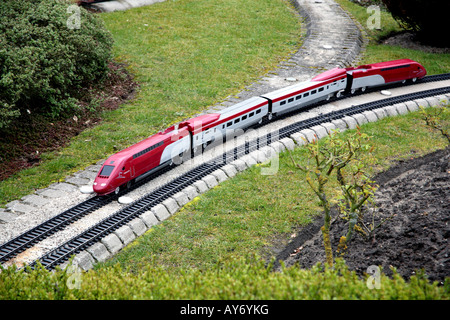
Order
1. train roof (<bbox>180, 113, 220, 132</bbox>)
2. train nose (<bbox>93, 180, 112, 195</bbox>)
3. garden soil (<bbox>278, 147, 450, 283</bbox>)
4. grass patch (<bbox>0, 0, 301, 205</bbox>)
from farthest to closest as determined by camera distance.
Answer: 1. grass patch (<bbox>0, 0, 301, 205</bbox>)
2. train roof (<bbox>180, 113, 220, 132</bbox>)
3. train nose (<bbox>93, 180, 112, 195</bbox>)
4. garden soil (<bbox>278, 147, 450, 283</bbox>)

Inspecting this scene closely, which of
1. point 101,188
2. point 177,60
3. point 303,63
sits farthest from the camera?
point 177,60

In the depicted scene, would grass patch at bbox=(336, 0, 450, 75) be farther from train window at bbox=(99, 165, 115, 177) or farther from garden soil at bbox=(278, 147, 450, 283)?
train window at bbox=(99, 165, 115, 177)

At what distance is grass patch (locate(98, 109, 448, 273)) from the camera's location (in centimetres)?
1423

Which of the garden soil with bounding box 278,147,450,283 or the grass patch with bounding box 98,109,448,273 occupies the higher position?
the garden soil with bounding box 278,147,450,283

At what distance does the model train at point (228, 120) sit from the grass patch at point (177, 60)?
300cm

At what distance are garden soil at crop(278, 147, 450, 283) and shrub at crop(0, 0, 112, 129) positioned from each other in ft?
43.3

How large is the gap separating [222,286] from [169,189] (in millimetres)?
8580

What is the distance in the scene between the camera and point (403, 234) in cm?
1380

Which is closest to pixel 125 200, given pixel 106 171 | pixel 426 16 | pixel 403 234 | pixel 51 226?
pixel 106 171

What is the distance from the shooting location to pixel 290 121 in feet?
74.2

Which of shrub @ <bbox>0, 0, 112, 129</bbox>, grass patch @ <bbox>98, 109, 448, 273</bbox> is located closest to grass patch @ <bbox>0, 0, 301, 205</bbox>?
shrub @ <bbox>0, 0, 112, 129</bbox>

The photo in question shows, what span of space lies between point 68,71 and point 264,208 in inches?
506

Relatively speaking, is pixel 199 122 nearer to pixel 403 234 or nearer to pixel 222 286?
pixel 403 234
